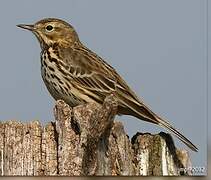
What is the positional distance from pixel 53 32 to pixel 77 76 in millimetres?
1070

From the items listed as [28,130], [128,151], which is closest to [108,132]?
[128,151]

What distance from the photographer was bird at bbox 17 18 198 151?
21.4ft

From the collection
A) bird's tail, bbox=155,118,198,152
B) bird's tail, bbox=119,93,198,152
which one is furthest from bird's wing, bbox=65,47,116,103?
bird's tail, bbox=155,118,198,152

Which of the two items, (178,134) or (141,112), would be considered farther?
(141,112)

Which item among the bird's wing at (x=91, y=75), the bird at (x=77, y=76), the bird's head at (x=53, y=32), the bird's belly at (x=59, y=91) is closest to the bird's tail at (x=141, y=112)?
the bird at (x=77, y=76)

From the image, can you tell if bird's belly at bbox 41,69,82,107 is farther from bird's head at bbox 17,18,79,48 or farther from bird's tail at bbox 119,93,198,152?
bird's head at bbox 17,18,79,48

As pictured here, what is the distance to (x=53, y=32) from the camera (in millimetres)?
7992

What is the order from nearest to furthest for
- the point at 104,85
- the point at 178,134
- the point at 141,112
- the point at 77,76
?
the point at 178,134 < the point at 141,112 < the point at 104,85 < the point at 77,76

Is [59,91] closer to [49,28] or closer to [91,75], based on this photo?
[91,75]

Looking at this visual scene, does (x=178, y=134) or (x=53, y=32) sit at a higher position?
(x=53, y=32)

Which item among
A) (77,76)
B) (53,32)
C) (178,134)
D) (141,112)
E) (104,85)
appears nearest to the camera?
(178,134)

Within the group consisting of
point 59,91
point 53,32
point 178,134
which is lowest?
point 178,134

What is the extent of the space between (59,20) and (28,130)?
3322 mm

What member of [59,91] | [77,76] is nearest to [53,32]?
[77,76]
